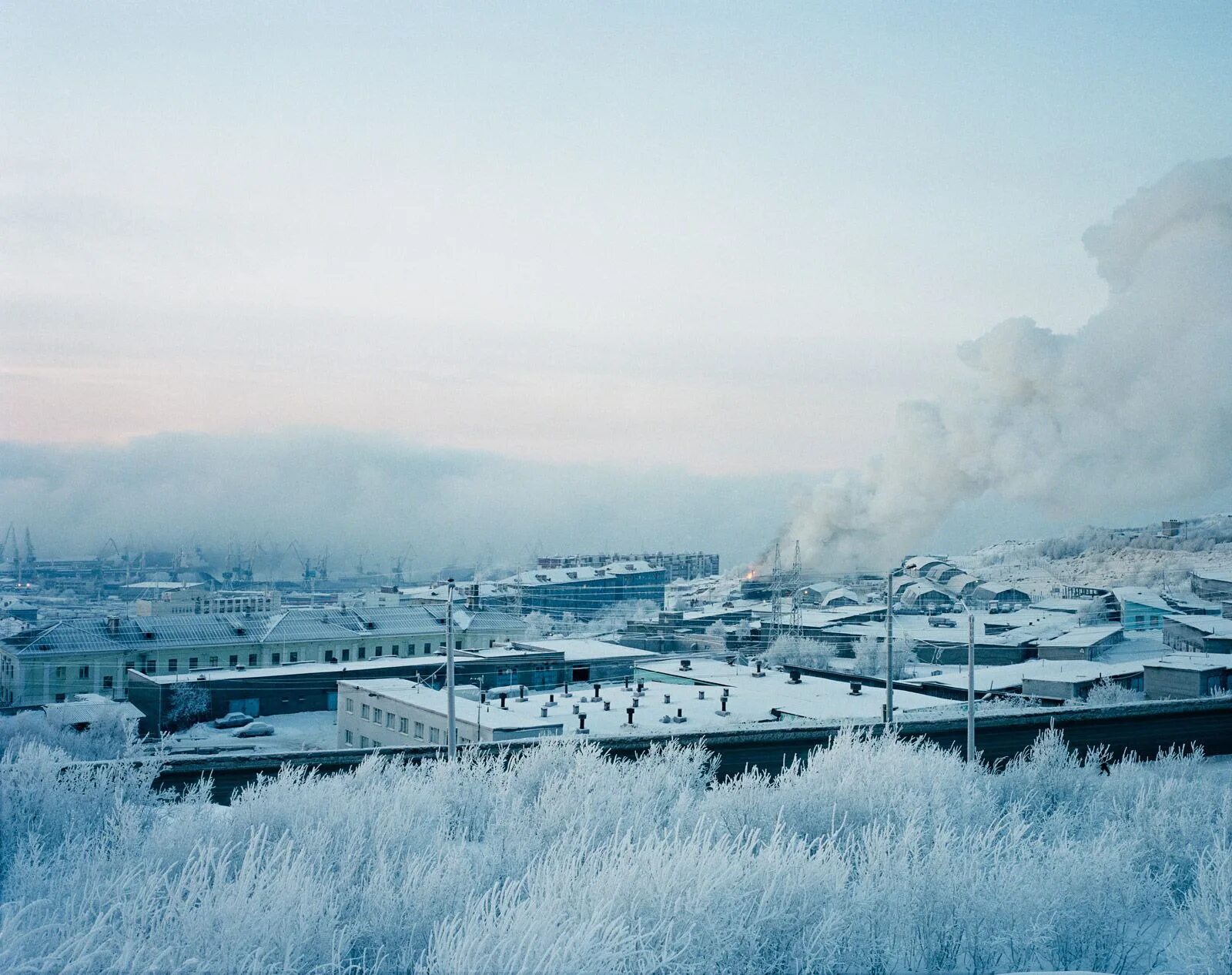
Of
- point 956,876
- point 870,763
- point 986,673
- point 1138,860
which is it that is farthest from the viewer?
point 986,673

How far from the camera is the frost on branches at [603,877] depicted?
401 centimetres

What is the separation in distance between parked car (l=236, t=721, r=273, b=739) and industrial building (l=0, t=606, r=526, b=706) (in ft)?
20.2

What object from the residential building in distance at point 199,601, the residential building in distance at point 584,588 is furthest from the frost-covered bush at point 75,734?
the residential building in distance at point 584,588

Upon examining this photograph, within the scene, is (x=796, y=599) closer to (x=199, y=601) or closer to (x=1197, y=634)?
(x=1197, y=634)

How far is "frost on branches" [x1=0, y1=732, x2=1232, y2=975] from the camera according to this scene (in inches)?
158

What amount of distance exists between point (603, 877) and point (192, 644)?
26.9m

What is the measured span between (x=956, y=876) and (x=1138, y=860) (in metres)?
2.43

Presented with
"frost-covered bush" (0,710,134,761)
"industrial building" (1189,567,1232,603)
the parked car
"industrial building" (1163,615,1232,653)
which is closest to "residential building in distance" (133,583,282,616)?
the parked car

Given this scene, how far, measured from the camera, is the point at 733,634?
36438mm

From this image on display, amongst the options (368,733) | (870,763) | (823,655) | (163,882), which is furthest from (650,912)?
(823,655)

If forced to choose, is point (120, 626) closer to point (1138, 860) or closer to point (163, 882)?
point (163, 882)

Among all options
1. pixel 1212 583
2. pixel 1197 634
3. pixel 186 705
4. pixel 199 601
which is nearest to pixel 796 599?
pixel 1197 634

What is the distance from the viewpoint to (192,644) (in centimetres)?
2814

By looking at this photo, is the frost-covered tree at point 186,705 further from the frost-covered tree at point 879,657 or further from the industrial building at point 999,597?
the industrial building at point 999,597
